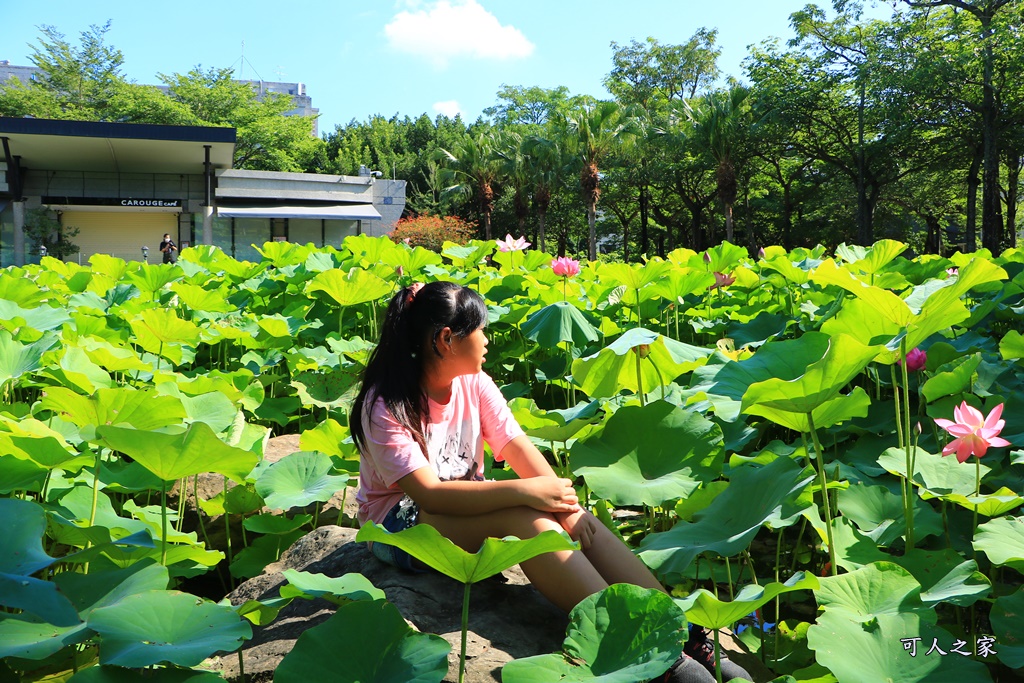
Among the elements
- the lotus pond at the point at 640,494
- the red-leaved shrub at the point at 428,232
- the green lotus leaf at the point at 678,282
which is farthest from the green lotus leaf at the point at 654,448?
the red-leaved shrub at the point at 428,232

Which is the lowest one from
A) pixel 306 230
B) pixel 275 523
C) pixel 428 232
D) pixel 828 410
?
pixel 275 523

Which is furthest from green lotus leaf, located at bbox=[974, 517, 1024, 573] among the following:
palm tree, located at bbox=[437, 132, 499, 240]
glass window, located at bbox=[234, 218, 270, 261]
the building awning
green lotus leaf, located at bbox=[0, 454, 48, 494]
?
palm tree, located at bbox=[437, 132, 499, 240]

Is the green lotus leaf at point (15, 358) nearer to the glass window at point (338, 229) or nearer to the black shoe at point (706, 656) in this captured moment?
the black shoe at point (706, 656)

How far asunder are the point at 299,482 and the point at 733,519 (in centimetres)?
100

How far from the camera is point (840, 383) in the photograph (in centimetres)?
128

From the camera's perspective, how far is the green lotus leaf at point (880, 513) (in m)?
1.68

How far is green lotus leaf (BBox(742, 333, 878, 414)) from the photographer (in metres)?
1.22

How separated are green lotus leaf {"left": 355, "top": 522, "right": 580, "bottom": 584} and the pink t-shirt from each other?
54cm

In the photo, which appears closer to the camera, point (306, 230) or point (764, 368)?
point (764, 368)

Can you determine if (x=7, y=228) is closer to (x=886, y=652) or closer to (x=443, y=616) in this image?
(x=443, y=616)

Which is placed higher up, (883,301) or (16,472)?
(883,301)

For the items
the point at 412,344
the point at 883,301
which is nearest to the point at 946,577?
the point at 883,301

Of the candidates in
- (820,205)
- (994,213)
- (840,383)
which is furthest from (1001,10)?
(840,383)

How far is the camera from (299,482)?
1893mm
